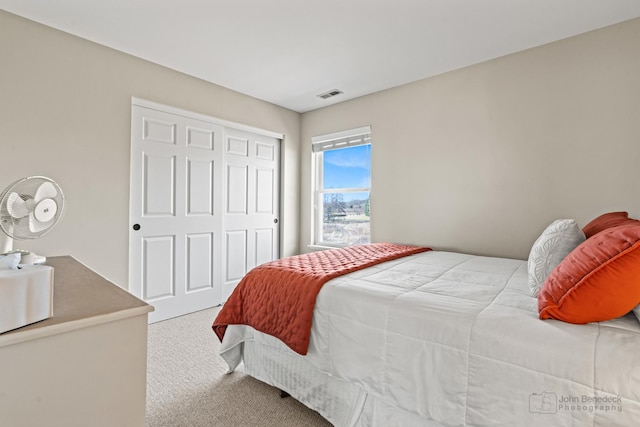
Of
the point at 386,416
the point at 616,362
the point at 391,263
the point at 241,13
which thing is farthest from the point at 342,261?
the point at 241,13

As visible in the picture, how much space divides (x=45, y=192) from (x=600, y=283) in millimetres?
2312

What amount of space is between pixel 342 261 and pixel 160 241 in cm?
192

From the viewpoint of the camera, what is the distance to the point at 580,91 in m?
2.36

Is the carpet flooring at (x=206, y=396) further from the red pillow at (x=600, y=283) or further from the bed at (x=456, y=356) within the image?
the red pillow at (x=600, y=283)

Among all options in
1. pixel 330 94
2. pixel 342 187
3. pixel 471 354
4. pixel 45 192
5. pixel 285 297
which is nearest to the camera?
pixel 471 354

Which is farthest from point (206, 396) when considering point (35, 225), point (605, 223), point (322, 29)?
point (322, 29)

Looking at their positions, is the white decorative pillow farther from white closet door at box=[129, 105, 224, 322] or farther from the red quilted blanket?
white closet door at box=[129, 105, 224, 322]

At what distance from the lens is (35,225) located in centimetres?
139

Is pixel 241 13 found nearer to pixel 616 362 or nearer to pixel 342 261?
pixel 342 261

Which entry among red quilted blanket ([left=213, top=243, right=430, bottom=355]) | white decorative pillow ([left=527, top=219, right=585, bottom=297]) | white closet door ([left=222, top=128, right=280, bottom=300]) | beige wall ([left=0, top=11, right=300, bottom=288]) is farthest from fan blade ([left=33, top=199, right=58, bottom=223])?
white decorative pillow ([left=527, top=219, right=585, bottom=297])

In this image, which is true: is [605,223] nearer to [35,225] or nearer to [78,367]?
[78,367]

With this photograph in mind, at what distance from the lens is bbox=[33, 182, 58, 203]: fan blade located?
55.8 inches

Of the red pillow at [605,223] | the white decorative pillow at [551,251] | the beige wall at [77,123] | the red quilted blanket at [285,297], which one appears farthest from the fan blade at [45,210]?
the red pillow at [605,223]

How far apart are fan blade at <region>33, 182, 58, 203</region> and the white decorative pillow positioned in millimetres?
2323
